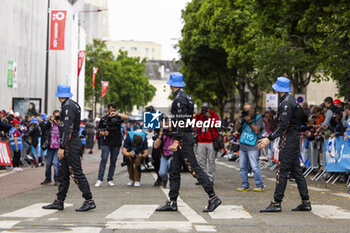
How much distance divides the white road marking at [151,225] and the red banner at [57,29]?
30.6 meters

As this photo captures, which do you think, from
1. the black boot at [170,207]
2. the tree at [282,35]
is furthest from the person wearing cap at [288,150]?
the tree at [282,35]

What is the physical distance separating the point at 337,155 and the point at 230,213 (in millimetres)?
6762

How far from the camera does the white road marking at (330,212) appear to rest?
8844 millimetres

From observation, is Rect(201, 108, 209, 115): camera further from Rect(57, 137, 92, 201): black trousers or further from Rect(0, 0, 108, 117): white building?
Rect(0, 0, 108, 117): white building

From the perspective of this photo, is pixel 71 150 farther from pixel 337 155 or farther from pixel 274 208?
pixel 337 155

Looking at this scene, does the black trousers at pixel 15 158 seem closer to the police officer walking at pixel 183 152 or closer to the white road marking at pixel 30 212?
the white road marking at pixel 30 212

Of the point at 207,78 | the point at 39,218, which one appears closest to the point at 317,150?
the point at 39,218

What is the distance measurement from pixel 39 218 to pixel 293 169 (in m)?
3.85

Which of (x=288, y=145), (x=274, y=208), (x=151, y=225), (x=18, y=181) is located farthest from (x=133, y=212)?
(x=18, y=181)

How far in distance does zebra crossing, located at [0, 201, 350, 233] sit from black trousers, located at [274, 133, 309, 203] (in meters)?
0.52

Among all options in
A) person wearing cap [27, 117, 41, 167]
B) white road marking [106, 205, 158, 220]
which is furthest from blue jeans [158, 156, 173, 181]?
person wearing cap [27, 117, 41, 167]

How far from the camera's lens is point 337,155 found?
15.1m

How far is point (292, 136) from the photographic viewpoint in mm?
9445

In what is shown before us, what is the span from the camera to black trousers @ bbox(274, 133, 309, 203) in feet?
30.6
